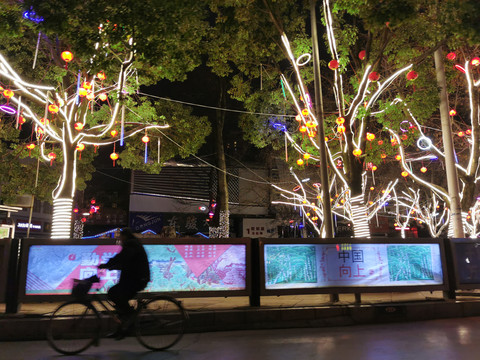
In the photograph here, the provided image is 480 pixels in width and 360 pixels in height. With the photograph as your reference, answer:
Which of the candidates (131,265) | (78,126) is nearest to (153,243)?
(131,265)

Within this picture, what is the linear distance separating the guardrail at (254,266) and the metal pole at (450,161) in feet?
7.01

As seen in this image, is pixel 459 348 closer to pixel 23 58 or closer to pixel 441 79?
pixel 441 79

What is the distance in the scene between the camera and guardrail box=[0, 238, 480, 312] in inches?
296

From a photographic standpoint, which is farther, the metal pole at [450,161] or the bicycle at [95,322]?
the metal pole at [450,161]

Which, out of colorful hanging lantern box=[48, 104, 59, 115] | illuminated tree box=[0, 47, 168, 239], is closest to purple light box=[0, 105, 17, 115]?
illuminated tree box=[0, 47, 168, 239]

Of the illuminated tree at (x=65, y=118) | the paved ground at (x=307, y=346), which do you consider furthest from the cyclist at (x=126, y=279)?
the illuminated tree at (x=65, y=118)

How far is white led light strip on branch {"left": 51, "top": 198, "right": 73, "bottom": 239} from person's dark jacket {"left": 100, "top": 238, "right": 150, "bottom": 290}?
21.1ft

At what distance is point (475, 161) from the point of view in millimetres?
12258

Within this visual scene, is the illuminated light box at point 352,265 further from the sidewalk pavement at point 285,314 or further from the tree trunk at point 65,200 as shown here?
the tree trunk at point 65,200

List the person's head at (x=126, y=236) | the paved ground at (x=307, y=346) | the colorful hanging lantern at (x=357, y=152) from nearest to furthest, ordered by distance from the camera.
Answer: the paved ground at (x=307, y=346) < the person's head at (x=126, y=236) < the colorful hanging lantern at (x=357, y=152)

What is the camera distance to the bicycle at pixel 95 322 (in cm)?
536

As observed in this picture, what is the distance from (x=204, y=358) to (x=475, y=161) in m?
10.9

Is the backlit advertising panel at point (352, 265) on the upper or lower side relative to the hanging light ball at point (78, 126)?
lower

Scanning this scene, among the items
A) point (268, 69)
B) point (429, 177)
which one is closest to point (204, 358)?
point (268, 69)
